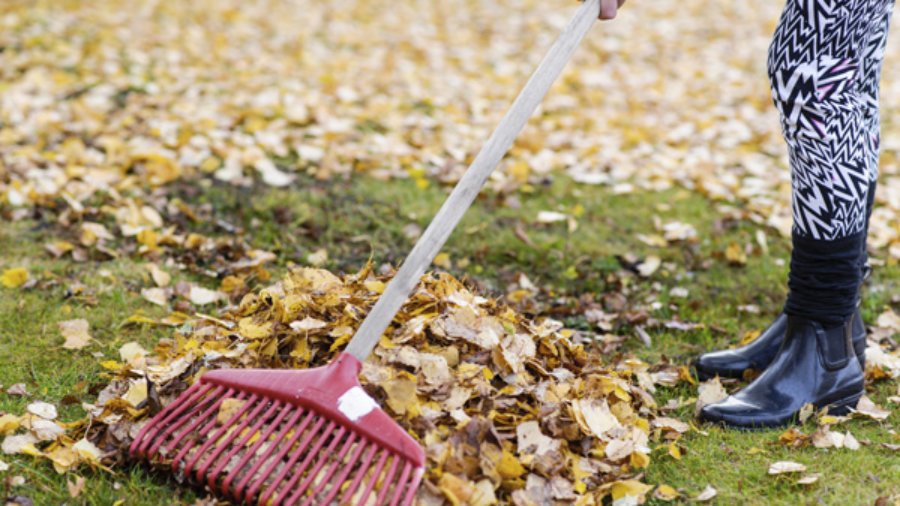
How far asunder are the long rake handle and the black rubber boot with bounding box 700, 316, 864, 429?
0.95 m

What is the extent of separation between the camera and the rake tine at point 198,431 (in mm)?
2043

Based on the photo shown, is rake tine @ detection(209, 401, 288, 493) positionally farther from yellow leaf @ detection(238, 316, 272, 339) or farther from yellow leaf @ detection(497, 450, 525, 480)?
yellow leaf @ detection(497, 450, 525, 480)

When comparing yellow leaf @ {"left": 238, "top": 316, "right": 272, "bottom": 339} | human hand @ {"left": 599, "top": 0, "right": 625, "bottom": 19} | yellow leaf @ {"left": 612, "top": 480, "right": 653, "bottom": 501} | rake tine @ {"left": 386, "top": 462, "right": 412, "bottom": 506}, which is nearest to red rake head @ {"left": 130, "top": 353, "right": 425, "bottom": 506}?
rake tine @ {"left": 386, "top": 462, "right": 412, "bottom": 506}

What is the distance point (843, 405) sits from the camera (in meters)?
2.51

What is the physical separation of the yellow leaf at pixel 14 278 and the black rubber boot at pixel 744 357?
7.73 feet

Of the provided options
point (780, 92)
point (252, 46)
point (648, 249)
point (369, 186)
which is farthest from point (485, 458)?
point (252, 46)

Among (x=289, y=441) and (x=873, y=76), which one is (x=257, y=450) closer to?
(x=289, y=441)

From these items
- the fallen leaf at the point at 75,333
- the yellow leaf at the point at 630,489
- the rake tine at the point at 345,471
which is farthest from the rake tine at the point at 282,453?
the fallen leaf at the point at 75,333

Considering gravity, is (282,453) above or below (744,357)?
below

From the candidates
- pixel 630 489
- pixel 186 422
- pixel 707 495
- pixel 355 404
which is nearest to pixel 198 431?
pixel 186 422

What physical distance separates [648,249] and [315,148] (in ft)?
5.90

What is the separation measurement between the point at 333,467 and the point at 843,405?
1.51 m

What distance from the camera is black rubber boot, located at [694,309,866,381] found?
9.10ft

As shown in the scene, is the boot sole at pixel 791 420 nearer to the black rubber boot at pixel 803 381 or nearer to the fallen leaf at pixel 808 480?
the black rubber boot at pixel 803 381
